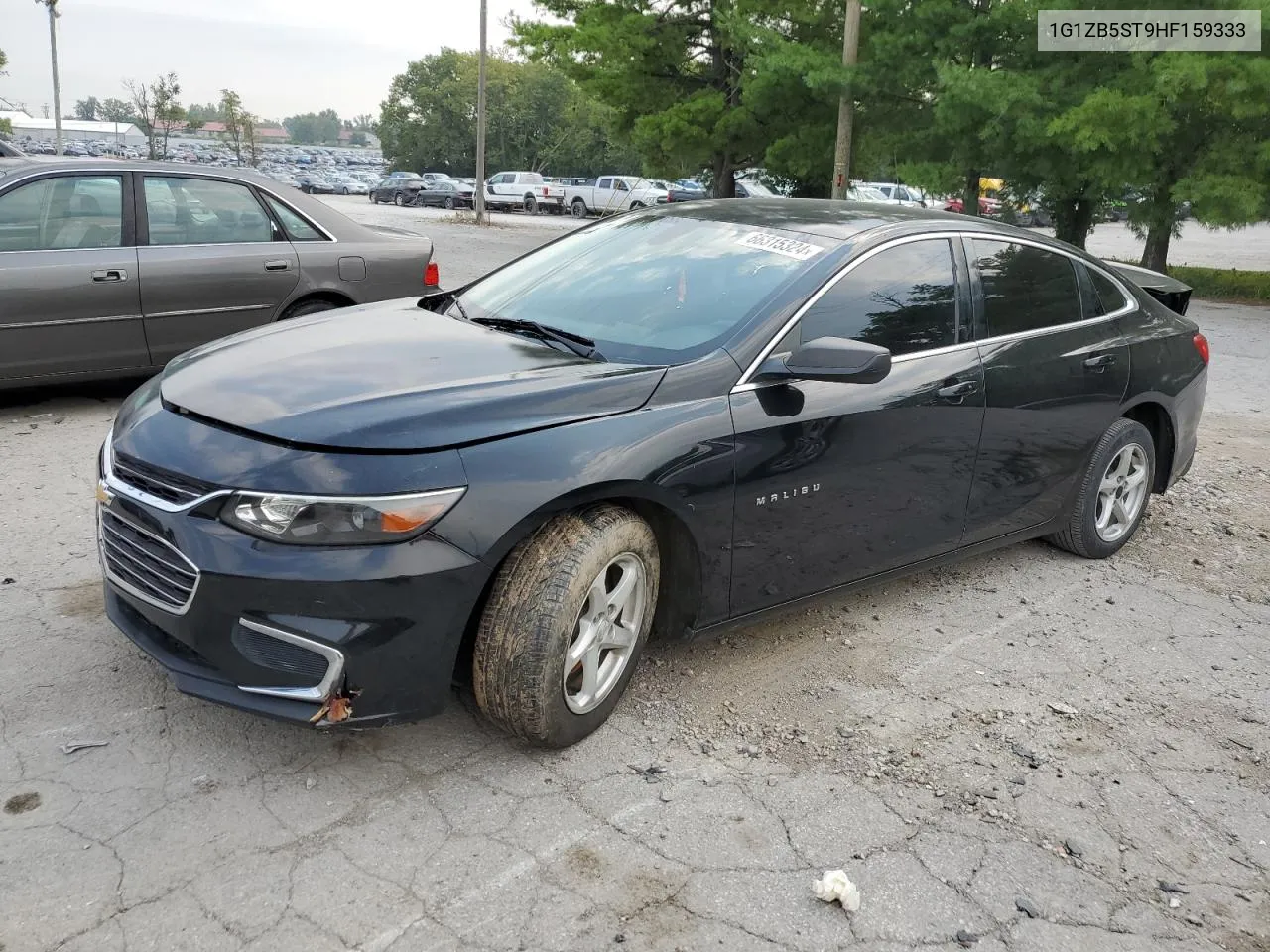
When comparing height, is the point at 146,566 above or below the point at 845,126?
below

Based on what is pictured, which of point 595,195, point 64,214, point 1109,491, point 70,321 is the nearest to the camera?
point 1109,491

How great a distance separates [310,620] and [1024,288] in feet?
10.6

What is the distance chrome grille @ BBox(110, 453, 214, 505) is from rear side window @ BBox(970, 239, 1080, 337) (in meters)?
2.98

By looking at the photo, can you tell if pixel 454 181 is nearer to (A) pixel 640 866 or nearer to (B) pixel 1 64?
(B) pixel 1 64

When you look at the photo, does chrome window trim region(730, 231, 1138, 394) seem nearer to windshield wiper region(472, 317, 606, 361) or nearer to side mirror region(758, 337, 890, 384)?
side mirror region(758, 337, 890, 384)

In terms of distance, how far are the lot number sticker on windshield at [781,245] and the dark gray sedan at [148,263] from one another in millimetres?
4000

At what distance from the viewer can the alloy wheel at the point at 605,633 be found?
10.2 ft

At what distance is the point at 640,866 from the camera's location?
2.72m

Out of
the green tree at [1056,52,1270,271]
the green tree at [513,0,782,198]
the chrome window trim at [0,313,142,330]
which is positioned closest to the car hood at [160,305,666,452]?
the chrome window trim at [0,313,142,330]

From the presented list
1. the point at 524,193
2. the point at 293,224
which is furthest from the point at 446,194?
the point at 293,224

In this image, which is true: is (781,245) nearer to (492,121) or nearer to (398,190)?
(398,190)

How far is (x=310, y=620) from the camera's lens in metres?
2.69

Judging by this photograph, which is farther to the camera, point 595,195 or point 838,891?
point 595,195

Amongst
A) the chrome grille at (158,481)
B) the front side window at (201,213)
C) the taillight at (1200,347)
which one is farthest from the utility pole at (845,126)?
the chrome grille at (158,481)
